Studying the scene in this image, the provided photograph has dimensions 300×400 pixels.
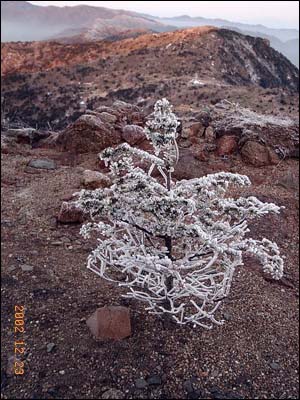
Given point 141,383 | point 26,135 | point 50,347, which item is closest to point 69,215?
point 50,347

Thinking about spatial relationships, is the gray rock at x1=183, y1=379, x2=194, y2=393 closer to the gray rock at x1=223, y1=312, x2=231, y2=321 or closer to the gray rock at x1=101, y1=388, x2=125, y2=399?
the gray rock at x1=101, y1=388, x2=125, y2=399

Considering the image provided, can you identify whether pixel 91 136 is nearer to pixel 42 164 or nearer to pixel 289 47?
pixel 42 164

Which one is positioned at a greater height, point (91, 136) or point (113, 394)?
point (91, 136)

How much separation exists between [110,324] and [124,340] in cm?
20

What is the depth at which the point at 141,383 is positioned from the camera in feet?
11.2

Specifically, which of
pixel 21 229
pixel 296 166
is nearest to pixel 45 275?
pixel 21 229

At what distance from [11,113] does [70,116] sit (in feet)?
14.2

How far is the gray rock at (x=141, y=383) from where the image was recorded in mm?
3396

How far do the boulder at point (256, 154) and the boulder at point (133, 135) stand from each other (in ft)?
6.51

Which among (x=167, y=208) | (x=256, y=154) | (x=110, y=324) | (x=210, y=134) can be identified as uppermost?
(x=167, y=208)

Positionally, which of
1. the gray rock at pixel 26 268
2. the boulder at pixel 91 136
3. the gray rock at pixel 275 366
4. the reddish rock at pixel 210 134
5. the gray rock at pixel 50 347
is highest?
the reddish rock at pixel 210 134

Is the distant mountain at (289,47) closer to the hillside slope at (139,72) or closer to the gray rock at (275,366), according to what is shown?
the hillside slope at (139,72)

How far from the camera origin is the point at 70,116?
65.4 ft

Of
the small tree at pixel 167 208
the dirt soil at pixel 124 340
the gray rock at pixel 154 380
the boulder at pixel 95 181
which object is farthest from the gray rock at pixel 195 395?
the boulder at pixel 95 181
